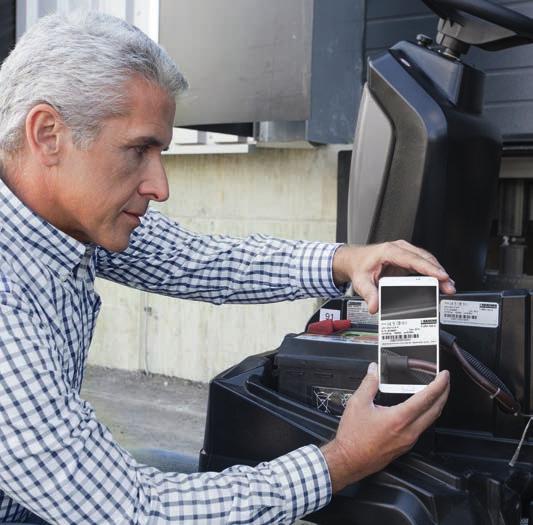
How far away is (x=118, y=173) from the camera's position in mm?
1222

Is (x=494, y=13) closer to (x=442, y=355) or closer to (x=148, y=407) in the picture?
(x=442, y=355)

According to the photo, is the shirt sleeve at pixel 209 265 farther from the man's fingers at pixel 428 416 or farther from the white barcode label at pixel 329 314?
the man's fingers at pixel 428 416

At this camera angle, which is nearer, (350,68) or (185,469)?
(185,469)

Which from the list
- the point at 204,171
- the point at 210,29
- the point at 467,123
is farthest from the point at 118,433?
the point at 467,123

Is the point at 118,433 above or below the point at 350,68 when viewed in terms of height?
below

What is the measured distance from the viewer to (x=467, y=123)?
1.74 m

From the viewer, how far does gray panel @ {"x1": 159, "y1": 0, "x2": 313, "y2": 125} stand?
3709 mm

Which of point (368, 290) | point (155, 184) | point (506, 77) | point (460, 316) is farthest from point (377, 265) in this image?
point (506, 77)

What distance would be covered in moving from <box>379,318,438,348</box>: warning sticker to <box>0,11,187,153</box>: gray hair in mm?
505

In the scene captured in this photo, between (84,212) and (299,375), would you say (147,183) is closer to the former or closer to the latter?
(84,212)

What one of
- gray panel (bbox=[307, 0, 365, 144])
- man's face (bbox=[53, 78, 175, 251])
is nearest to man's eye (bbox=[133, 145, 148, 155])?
man's face (bbox=[53, 78, 175, 251])

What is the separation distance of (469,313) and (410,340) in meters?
0.25

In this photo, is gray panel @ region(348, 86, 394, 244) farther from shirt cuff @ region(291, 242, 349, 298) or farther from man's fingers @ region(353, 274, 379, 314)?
man's fingers @ region(353, 274, 379, 314)

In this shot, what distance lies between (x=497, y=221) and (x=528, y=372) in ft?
7.63
